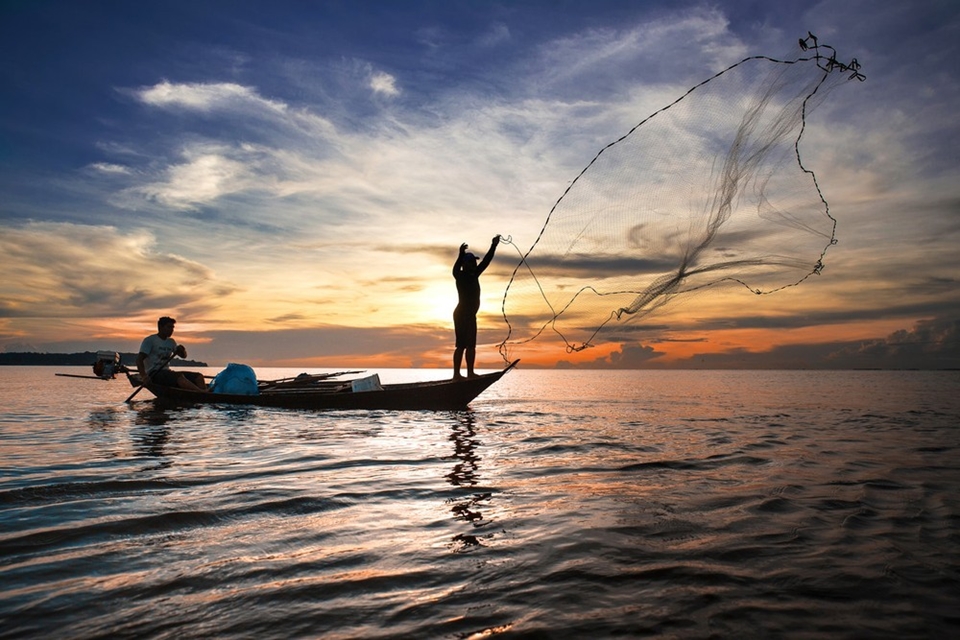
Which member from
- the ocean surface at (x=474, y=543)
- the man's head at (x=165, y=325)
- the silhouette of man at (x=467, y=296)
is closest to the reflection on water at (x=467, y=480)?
the ocean surface at (x=474, y=543)

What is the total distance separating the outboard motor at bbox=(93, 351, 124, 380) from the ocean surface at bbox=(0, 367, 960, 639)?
377 inches

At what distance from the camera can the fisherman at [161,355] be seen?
1733 cm

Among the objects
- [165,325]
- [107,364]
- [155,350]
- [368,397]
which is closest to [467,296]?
[368,397]

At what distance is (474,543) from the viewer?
4660 mm

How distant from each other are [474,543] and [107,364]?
19676 mm

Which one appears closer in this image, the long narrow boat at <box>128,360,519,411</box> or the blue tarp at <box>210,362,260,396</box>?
the long narrow boat at <box>128,360,519,411</box>

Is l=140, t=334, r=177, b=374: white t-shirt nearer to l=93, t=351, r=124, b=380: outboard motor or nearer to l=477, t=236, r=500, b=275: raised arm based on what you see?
l=93, t=351, r=124, b=380: outboard motor

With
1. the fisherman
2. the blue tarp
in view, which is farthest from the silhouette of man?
the fisherman

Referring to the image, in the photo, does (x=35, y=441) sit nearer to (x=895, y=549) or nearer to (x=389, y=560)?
(x=389, y=560)

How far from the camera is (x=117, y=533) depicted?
496 centimetres

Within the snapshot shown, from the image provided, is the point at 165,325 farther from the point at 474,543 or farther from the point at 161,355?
the point at 474,543

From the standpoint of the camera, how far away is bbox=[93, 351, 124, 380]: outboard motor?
1896cm

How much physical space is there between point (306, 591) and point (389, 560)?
2.43 ft

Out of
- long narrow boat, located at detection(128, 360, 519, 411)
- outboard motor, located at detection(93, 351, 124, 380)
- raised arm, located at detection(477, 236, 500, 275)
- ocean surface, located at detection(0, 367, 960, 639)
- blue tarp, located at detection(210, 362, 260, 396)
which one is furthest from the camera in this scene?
outboard motor, located at detection(93, 351, 124, 380)
